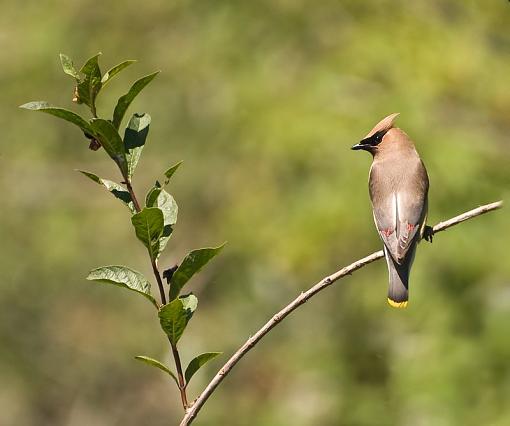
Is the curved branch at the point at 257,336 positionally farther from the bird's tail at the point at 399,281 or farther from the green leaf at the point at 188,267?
the bird's tail at the point at 399,281

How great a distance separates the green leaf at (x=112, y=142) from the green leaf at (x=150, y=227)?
62mm

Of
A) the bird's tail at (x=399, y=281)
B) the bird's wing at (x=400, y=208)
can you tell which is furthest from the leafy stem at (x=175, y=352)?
the bird's wing at (x=400, y=208)

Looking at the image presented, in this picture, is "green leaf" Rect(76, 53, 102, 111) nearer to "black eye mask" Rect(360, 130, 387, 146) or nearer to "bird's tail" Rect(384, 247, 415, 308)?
"bird's tail" Rect(384, 247, 415, 308)

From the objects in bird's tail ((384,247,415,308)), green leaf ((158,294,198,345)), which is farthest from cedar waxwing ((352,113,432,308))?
green leaf ((158,294,198,345))

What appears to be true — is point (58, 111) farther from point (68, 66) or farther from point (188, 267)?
point (188, 267)

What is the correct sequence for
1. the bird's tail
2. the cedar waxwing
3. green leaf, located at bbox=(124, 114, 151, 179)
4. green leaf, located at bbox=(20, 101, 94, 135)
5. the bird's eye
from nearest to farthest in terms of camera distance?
green leaf, located at bbox=(20, 101, 94, 135)
green leaf, located at bbox=(124, 114, 151, 179)
the bird's tail
the cedar waxwing
the bird's eye

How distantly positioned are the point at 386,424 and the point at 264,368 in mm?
1742

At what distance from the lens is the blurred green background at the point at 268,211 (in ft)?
14.1

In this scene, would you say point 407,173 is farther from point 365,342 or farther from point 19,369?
point 19,369

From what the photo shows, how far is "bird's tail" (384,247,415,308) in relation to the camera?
2928mm

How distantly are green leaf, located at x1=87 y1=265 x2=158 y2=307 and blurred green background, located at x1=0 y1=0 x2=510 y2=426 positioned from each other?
8.82 ft

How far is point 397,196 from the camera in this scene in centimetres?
322

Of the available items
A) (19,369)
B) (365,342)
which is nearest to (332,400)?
(365,342)

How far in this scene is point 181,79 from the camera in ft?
25.4
